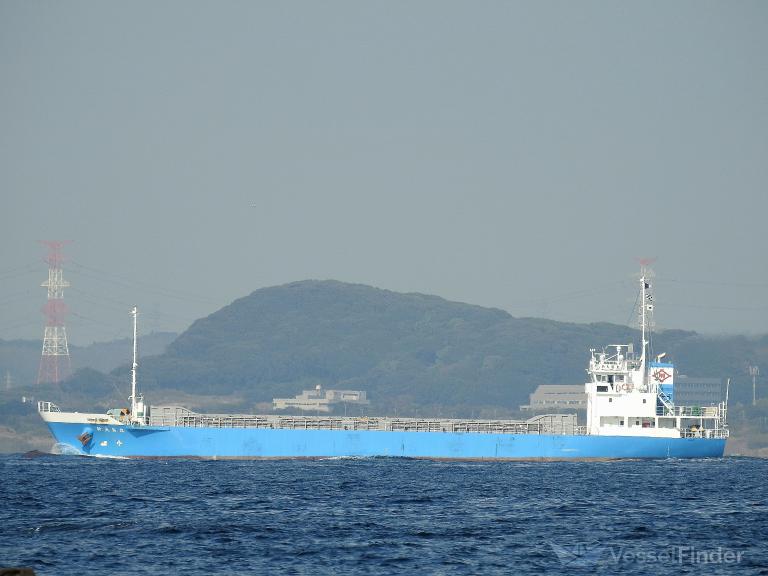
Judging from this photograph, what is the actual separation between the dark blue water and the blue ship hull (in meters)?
9.00

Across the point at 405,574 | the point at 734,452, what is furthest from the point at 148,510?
the point at 734,452

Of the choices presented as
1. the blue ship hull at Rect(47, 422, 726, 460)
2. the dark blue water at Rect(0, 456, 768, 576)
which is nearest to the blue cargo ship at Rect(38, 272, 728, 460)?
the blue ship hull at Rect(47, 422, 726, 460)

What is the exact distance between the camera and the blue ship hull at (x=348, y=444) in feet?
220

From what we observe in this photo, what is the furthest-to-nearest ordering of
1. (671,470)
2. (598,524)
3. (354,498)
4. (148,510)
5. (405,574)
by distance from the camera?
(671,470) → (354,498) → (148,510) → (598,524) → (405,574)

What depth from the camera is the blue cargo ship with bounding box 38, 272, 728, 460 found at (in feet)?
220

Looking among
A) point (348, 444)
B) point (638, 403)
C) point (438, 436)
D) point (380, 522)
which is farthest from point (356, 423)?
point (380, 522)

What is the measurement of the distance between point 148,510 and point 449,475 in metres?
20.1

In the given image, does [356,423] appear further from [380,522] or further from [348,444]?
[380,522]

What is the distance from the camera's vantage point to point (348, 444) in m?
68.2

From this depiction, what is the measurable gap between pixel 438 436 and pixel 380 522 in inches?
1200

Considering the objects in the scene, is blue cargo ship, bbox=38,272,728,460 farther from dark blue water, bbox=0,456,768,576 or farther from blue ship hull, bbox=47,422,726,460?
dark blue water, bbox=0,456,768,576

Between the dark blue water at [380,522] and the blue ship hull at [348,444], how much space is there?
9.00 metres

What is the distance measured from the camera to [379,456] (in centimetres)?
6838

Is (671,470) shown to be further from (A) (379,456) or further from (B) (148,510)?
(B) (148,510)
